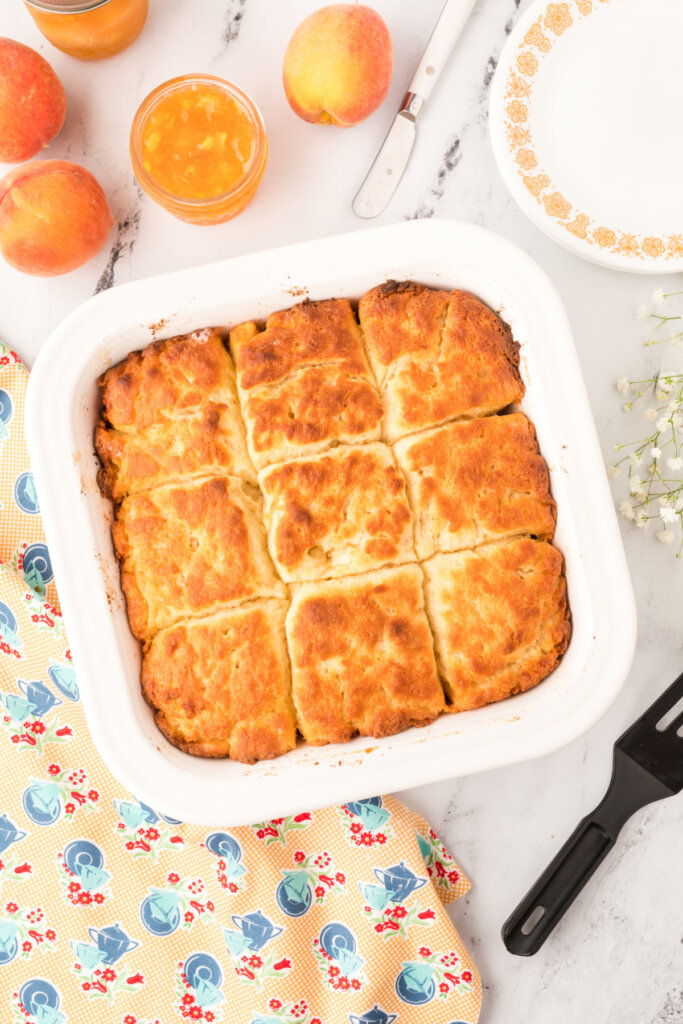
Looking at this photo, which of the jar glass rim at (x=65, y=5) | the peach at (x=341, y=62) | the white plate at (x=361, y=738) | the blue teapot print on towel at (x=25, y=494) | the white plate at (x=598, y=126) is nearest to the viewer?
the white plate at (x=361, y=738)

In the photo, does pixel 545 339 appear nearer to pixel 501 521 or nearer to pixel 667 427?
pixel 501 521

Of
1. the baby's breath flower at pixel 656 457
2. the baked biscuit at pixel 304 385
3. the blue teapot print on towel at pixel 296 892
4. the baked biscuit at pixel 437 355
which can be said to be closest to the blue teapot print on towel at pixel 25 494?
the baked biscuit at pixel 304 385

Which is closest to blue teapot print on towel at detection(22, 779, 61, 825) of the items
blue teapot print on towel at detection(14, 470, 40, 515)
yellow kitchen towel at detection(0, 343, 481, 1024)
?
yellow kitchen towel at detection(0, 343, 481, 1024)

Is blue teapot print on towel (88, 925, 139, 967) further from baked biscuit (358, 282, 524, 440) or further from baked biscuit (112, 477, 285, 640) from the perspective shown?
baked biscuit (358, 282, 524, 440)

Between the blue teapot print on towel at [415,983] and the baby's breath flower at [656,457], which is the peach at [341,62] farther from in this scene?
the blue teapot print on towel at [415,983]

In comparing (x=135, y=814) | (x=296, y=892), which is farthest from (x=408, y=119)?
(x=296, y=892)

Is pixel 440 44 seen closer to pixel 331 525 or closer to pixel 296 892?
pixel 331 525

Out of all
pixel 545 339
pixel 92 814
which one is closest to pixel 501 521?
pixel 545 339
